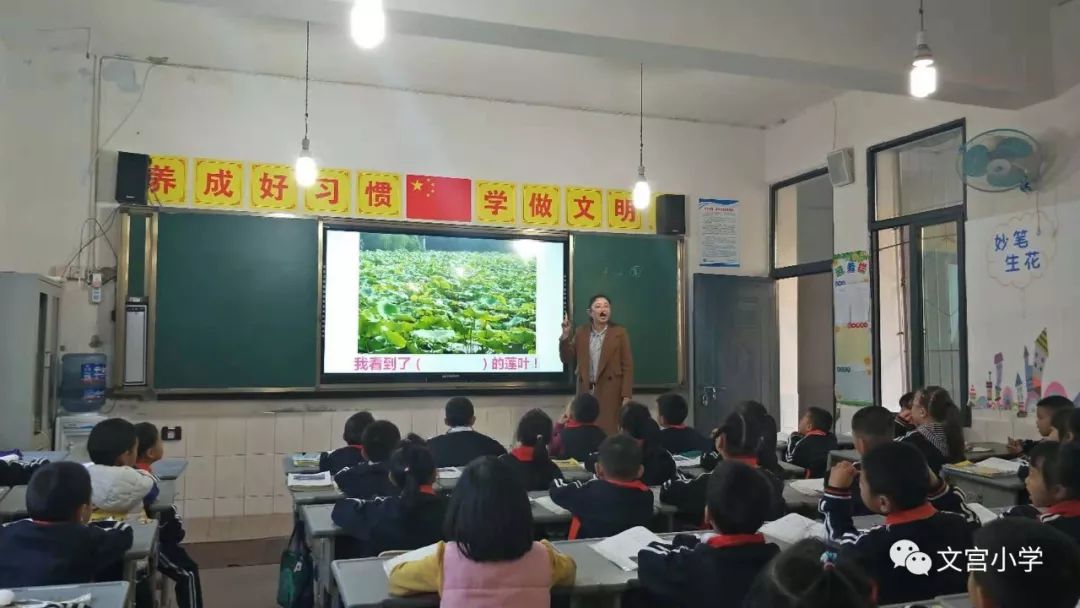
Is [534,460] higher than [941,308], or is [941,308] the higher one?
Result: [941,308]

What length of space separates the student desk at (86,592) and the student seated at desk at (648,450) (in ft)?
5.89

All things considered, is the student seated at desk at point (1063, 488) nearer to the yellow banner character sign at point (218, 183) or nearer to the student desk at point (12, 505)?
the student desk at point (12, 505)

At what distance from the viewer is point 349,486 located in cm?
302

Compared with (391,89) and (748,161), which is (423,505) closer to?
(391,89)

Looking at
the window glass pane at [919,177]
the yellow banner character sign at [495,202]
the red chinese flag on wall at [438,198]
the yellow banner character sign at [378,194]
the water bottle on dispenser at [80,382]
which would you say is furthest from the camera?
Result: the yellow banner character sign at [495,202]

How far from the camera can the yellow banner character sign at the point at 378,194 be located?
550 centimetres

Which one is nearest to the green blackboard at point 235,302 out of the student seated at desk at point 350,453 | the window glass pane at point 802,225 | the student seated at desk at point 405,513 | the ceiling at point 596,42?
the ceiling at point 596,42

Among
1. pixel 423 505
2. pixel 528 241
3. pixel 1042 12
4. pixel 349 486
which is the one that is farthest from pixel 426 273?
pixel 1042 12

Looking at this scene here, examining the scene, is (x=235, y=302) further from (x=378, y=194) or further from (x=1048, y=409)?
(x=1048, y=409)

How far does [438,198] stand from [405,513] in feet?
11.8

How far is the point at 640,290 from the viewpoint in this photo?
6180 mm

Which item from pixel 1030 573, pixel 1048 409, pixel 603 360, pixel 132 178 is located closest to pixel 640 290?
pixel 603 360

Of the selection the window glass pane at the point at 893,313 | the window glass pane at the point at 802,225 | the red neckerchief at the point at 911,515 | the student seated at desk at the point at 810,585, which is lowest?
the red neckerchief at the point at 911,515

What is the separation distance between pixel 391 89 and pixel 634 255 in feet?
7.10
